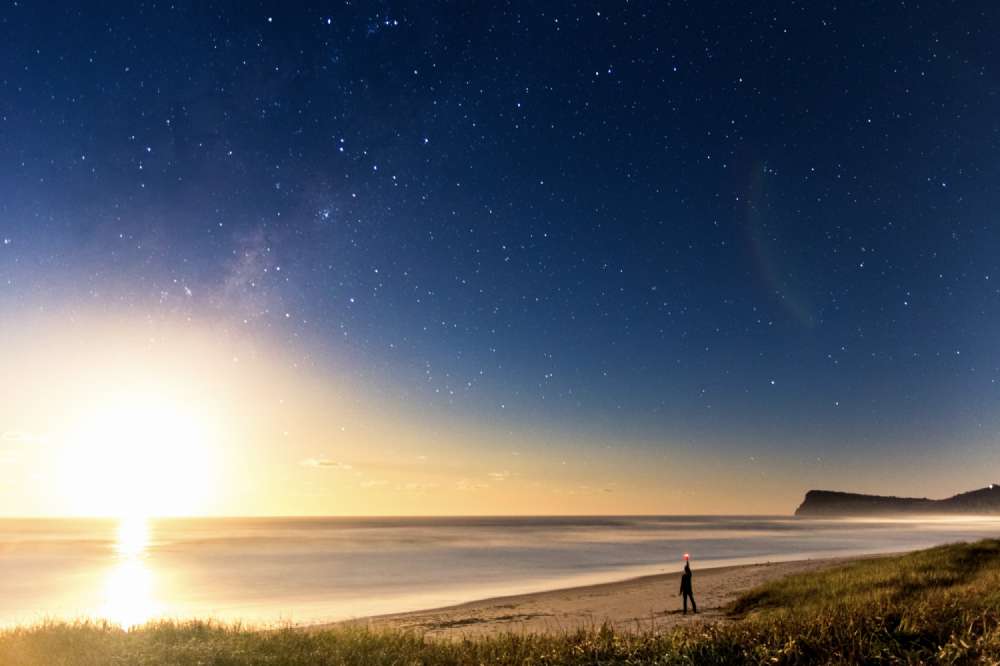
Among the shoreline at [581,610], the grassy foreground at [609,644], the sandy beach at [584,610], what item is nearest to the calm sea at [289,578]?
the shoreline at [581,610]

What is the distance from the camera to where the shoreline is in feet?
79.1

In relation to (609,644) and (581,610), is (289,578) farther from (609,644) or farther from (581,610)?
(609,644)

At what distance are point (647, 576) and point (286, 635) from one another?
4096 cm

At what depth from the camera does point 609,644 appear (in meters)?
9.31

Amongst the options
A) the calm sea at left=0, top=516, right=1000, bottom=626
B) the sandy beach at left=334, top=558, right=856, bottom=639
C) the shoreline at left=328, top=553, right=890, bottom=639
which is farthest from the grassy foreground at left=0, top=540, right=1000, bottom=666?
the calm sea at left=0, top=516, right=1000, bottom=626

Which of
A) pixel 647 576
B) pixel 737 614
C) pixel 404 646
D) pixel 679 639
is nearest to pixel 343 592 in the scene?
pixel 647 576

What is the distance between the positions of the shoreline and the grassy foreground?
8.30 meters

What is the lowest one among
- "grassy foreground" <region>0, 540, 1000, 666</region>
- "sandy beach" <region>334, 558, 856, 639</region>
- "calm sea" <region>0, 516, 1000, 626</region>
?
"calm sea" <region>0, 516, 1000, 626</region>

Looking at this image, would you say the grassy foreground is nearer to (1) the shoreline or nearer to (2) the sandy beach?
(2) the sandy beach

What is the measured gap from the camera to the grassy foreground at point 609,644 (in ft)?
27.1

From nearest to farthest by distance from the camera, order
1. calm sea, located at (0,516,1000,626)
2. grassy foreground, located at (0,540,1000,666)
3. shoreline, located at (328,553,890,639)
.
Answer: grassy foreground, located at (0,540,1000,666) → shoreline, located at (328,553,890,639) → calm sea, located at (0,516,1000,626)

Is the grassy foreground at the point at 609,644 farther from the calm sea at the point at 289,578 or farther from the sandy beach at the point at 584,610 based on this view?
the calm sea at the point at 289,578

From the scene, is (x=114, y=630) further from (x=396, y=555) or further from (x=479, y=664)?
(x=396, y=555)

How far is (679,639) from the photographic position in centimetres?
920
